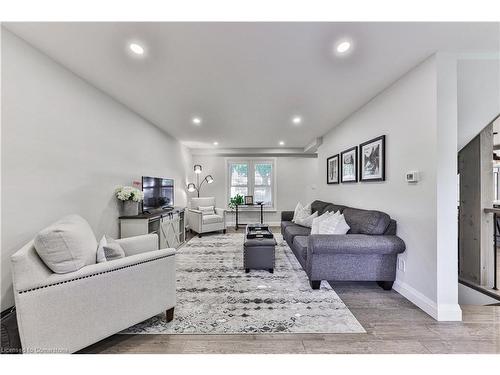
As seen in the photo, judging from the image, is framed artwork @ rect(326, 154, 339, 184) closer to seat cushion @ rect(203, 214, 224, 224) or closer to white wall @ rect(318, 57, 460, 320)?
white wall @ rect(318, 57, 460, 320)

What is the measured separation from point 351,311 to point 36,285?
250 centimetres

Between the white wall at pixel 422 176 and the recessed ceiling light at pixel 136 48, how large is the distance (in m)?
2.65

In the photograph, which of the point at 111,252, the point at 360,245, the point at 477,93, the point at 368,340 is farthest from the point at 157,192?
the point at 477,93

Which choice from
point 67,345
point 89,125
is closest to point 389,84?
point 89,125

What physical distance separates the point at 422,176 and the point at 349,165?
59.7 inches

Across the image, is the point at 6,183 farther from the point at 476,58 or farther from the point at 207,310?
the point at 476,58

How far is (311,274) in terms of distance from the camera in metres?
2.26

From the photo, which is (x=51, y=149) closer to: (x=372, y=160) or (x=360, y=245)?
(x=360, y=245)

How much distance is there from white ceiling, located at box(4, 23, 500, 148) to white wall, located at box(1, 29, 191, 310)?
21cm

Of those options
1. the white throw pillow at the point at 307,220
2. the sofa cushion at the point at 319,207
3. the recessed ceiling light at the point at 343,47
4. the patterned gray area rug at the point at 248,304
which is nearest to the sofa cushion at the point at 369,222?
the patterned gray area rug at the point at 248,304

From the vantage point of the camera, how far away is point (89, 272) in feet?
4.52

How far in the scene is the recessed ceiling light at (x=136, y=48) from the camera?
1.69 metres

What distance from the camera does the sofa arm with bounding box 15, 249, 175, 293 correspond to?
1226 mm

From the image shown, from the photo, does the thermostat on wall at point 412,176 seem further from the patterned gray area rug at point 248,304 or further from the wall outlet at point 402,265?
the patterned gray area rug at point 248,304
